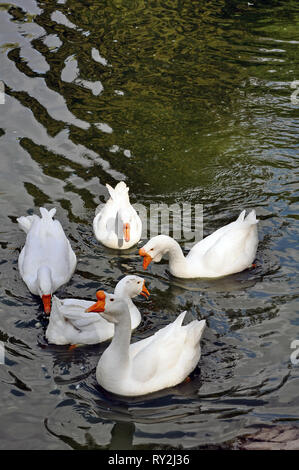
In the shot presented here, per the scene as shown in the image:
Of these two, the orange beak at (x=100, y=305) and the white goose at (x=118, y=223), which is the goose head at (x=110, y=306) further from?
the white goose at (x=118, y=223)

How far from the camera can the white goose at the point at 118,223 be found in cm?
958

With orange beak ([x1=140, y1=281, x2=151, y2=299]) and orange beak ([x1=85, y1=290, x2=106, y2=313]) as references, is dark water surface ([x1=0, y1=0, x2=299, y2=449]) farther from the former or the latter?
orange beak ([x1=85, y1=290, x2=106, y2=313])

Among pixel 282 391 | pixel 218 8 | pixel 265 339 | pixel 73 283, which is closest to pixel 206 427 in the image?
pixel 282 391

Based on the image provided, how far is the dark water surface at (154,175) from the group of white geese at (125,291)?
0.17 metres

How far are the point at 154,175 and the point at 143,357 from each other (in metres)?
4.96

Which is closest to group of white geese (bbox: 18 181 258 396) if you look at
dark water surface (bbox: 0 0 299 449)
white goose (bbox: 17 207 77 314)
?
white goose (bbox: 17 207 77 314)

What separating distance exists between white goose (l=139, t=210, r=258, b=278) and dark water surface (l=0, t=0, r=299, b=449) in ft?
0.58

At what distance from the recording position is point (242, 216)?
30.4 feet

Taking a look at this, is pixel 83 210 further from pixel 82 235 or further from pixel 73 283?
pixel 73 283

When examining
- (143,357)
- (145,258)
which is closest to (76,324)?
(143,357)

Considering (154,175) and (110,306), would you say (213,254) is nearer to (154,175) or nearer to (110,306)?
(110,306)

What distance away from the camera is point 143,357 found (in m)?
6.98

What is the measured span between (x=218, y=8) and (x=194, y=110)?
6.22m

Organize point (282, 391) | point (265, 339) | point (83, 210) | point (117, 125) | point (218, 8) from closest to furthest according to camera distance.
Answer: point (282, 391)
point (265, 339)
point (83, 210)
point (117, 125)
point (218, 8)
